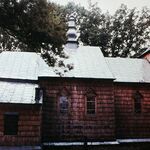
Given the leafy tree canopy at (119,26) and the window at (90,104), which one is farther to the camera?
the leafy tree canopy at (119,26)

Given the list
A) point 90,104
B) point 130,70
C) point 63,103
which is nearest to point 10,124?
point 63,103

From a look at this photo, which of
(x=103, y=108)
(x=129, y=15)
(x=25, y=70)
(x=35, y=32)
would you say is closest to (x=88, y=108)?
(x=103, y=108)

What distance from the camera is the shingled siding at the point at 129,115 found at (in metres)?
23.5

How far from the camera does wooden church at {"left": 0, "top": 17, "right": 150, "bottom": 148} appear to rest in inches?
764

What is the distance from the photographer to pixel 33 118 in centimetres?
1950

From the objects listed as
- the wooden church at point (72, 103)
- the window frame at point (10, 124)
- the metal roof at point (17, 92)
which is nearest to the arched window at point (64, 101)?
the wooden church at point (72, 103)

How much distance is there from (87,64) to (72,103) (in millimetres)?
3770

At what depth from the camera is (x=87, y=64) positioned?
24234 mm

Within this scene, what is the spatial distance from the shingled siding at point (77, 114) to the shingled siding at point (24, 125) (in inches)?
78.1

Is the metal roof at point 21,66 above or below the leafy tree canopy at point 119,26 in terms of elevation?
below

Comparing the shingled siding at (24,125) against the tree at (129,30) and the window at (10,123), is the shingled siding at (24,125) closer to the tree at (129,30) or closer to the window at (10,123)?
the window at (10,123)

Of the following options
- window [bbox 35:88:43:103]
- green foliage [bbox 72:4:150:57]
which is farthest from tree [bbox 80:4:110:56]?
window [bbox 35:88:43:103]

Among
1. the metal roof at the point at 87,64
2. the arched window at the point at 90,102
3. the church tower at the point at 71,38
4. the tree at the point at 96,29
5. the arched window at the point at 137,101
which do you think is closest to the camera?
the arched window at the point at 90,102

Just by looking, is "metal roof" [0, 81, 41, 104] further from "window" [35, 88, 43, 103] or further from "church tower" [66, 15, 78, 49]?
"church tower" [66, 15, 78, 49]
